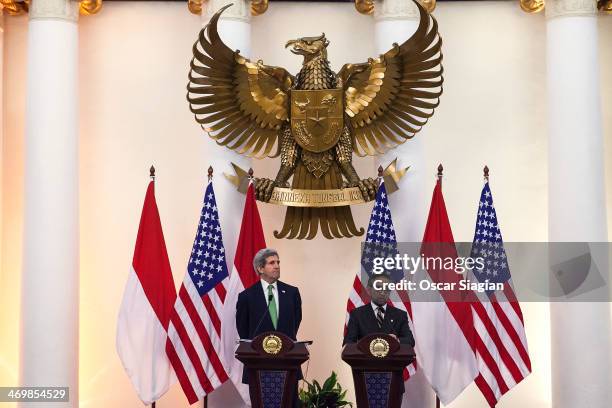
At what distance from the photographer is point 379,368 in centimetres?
883

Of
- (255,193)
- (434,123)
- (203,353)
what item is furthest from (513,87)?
(203,353)

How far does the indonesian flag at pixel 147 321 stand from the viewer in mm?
10391

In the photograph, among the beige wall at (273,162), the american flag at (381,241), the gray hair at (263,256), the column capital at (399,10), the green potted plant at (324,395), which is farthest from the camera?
the beige wall at (273,162)

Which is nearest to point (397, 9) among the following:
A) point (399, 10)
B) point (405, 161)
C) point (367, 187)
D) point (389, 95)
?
point (399, 10)

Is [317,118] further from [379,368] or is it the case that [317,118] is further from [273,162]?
[379,368]

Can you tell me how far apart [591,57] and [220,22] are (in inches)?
123

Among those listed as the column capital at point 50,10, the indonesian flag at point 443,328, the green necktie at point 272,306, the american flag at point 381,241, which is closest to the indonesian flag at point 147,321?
the green necktie at point 272,306

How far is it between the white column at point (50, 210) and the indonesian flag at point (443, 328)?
114 inches

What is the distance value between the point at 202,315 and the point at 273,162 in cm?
167

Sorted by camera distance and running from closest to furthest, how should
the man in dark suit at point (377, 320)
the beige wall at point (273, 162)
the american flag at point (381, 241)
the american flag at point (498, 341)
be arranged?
the man in dark suit at point (377, 320) → the american flag at point (498, 341) → the american flag at point (381, 241) → the beige wall at point (273, 162)

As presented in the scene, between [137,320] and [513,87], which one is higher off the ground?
[513,87]

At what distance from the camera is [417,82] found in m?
10.8

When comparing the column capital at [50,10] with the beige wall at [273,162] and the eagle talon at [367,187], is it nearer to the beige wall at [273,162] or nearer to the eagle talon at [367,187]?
the beige wall at [273,162]

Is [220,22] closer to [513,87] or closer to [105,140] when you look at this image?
[105,140]
